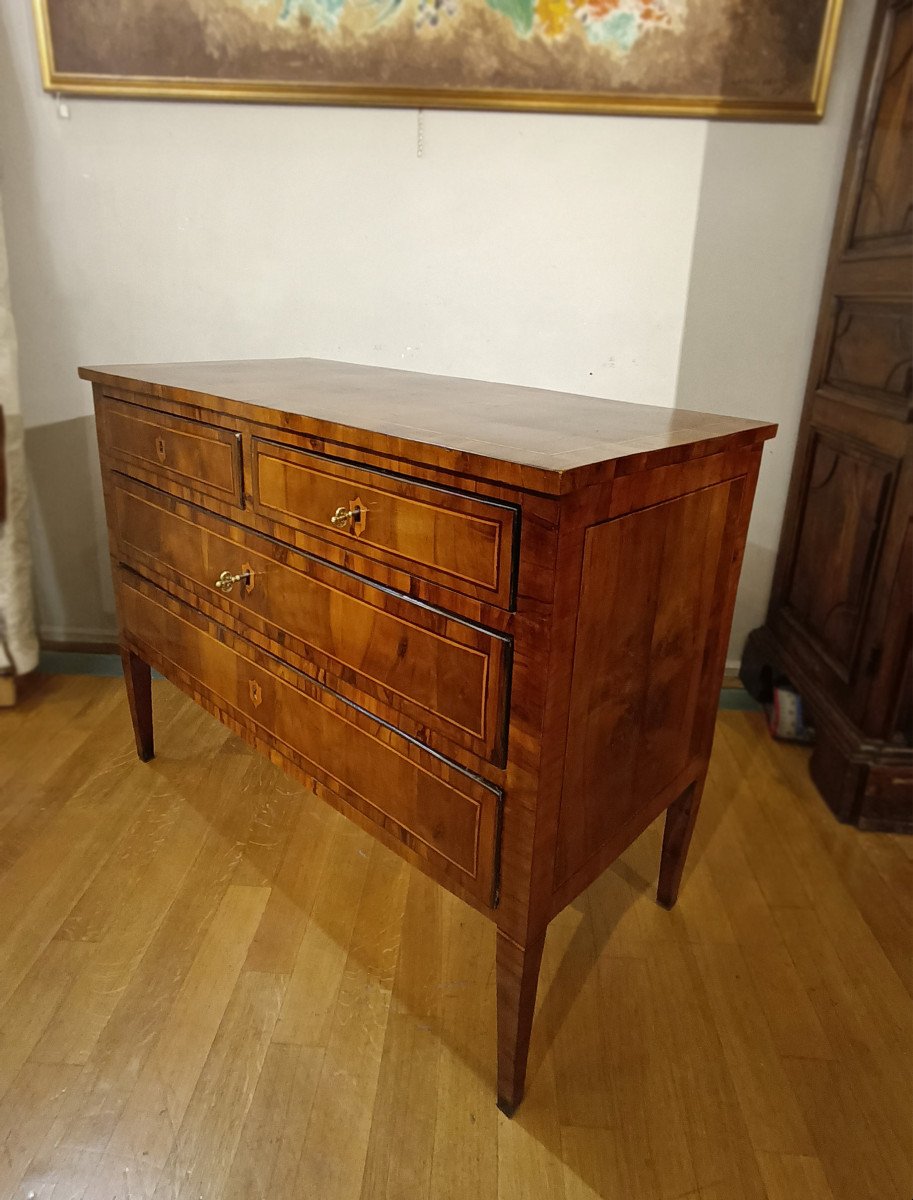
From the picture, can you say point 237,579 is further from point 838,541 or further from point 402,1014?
point 838,541

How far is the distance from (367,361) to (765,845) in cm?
161

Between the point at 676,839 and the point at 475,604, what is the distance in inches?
32.2

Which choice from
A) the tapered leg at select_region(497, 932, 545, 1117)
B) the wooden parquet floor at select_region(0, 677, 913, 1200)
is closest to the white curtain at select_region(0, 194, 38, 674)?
the wooden parquet floor at select_region(0, 677, 913, 1200)

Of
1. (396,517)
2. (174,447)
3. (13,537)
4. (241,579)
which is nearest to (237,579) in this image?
(241,579)

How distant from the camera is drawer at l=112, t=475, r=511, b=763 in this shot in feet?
3.59

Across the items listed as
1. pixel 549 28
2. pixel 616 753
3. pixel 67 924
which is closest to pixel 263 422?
pixel 616 753

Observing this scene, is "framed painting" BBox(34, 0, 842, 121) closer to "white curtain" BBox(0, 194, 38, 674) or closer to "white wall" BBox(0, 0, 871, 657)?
"white wall" BBox(0, 0, 871, 657)

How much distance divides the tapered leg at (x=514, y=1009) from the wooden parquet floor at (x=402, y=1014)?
6 centimetres

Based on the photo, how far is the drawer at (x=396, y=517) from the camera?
1.01 m

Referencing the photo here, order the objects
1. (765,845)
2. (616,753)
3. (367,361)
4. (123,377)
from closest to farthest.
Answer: (616,753), (123,377), (765,845), (367,361)

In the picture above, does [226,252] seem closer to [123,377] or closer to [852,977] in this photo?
[123,377]

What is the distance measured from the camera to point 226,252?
88.1 inches

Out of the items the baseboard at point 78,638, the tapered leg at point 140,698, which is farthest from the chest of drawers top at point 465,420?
the baseboard at point 78,638

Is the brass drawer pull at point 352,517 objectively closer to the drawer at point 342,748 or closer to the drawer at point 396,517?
the drawer at point 396,517
